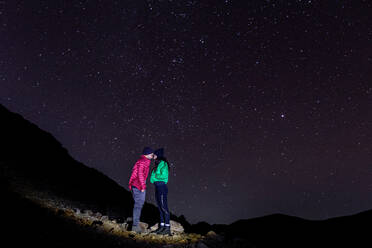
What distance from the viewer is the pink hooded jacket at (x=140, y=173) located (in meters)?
7.93

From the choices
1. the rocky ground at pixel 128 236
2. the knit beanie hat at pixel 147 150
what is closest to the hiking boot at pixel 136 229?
the rocky ground at pixel 128 236

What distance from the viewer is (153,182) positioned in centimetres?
839

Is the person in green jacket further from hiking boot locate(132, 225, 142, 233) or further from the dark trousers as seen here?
hiking boot locate(132, 225, 142, 233)

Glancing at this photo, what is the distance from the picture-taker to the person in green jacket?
26.9 feet

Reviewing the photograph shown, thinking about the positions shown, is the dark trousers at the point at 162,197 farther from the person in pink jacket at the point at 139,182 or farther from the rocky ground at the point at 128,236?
the rocky ground at the point at 128,236

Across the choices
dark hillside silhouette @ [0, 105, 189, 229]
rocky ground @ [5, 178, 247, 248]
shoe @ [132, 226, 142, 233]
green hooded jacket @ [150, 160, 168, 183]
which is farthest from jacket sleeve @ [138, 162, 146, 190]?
dark hillside silhouette @ [0, 105, 189, 229]

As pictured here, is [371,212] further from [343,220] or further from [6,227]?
[6,227]

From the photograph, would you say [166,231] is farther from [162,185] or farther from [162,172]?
[162,172]

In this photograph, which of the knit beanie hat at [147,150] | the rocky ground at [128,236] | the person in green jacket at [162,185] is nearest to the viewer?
the rocky ground at [128,236]

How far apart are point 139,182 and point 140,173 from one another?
30cm

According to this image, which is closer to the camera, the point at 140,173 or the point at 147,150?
the point at 140,173

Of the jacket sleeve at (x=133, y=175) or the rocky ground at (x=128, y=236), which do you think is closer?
the rocky ground at (x=128, y=236)

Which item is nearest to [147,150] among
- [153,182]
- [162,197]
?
[153,182]

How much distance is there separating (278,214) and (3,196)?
62206mm
